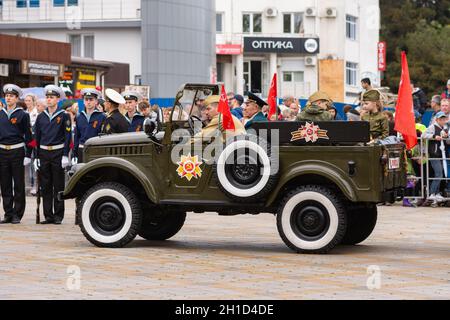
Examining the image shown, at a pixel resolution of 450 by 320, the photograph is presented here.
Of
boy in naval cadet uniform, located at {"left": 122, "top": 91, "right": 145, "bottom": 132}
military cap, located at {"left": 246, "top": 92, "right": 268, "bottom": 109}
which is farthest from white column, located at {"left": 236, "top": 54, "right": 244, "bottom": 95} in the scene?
military cap, located at {"left": 246, "top": 92, "right": 268, "bottom": 109}

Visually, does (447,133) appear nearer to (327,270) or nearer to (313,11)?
(327,270)

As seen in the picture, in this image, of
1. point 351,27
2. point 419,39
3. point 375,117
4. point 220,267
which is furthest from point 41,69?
point 419,39

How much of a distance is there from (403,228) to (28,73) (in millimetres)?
29170

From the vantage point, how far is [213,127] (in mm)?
13711

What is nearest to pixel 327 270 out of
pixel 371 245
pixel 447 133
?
pixel 371 245

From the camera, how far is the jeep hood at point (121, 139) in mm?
14023

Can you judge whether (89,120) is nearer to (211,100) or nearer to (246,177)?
(211,100)

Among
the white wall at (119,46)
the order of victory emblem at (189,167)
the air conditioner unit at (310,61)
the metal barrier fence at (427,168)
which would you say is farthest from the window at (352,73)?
the order of victory emblem at (189,167)

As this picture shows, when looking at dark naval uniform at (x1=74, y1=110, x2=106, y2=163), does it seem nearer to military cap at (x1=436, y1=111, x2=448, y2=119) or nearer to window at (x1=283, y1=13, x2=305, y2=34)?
military cap at (x1=436, y1=111, x2=448, y2=119)

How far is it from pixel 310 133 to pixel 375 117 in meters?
2.03

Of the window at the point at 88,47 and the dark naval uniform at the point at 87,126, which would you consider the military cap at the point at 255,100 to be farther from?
the window at the point at 88,47

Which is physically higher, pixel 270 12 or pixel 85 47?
pixel 270 12

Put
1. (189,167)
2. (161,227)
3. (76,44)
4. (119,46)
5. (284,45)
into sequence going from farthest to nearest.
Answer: (284,45) → (76,44) → (119,46) → (161,227) → (189,167)

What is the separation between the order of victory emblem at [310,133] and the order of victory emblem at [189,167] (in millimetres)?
1143
